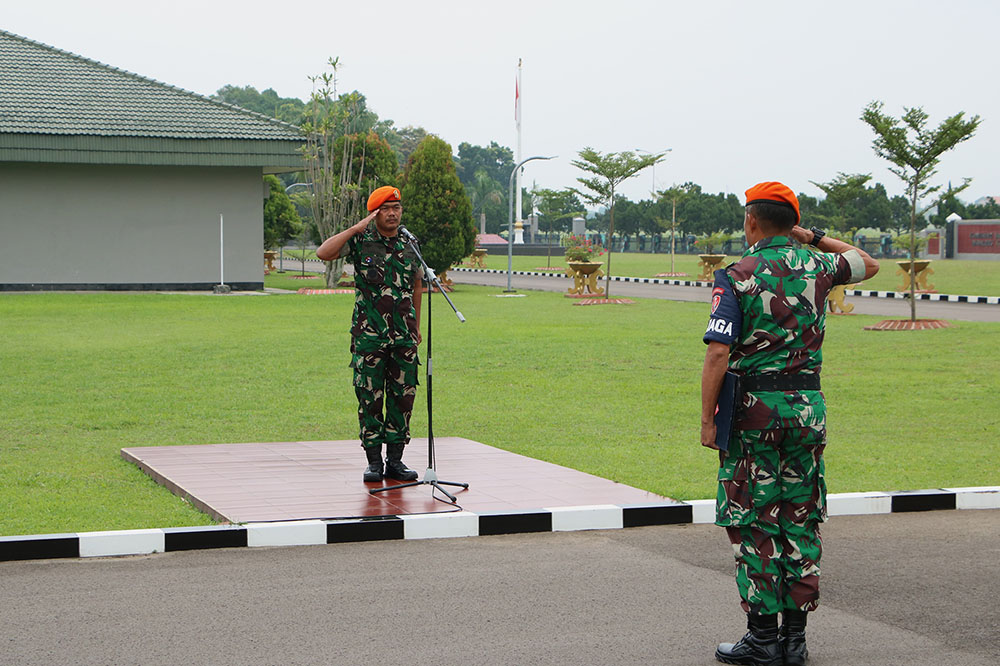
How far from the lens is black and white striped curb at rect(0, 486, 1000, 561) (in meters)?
6.56

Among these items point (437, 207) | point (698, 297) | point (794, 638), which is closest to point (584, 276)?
point (698, 297)

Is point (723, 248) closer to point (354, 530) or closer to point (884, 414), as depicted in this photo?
point (884, 414)

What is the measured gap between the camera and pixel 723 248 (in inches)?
3024

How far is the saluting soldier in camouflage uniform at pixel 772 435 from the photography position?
4.79 metres

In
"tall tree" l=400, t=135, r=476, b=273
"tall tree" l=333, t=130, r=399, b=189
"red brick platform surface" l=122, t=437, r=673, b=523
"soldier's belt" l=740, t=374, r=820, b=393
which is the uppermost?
"tall tree" l=333, t=130, r=399, b=189

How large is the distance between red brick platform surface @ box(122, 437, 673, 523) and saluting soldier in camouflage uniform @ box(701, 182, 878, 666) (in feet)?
9.04

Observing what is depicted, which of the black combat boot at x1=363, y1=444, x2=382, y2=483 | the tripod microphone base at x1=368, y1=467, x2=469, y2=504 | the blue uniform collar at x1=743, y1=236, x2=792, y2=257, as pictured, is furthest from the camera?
the black combat boot at x1=363, y1=444, x2=382, y2=483

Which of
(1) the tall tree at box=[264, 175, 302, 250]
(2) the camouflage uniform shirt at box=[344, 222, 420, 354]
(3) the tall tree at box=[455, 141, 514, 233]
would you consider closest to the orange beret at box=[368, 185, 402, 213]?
(2) the camouflage uniform shirt at box=[344, 222, 420, 354]

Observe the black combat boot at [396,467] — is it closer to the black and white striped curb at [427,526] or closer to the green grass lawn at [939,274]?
the black and white striped curb at [427,526]

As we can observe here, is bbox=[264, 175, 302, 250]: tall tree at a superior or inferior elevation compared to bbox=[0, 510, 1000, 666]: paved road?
superior

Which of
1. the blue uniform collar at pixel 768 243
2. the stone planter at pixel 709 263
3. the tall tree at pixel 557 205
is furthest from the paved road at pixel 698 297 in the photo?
the blue uniform collar at pixel 768 243

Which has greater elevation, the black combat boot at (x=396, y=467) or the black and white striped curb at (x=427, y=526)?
the black combat boot at (x=396, y=467)

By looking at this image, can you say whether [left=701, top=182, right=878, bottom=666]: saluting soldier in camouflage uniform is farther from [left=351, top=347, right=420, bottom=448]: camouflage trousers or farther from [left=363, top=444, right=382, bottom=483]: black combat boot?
[left=363, top=444, right=382, bottom=483]: black combat boot

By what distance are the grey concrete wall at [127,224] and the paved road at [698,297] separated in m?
10.1
